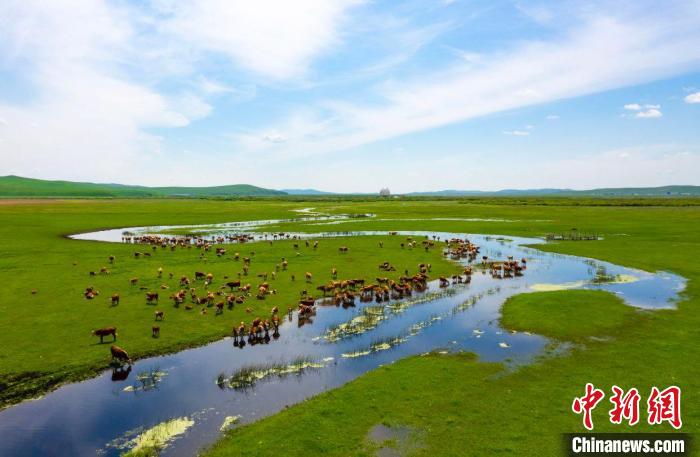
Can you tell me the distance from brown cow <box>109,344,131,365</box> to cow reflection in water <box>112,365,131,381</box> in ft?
1.62

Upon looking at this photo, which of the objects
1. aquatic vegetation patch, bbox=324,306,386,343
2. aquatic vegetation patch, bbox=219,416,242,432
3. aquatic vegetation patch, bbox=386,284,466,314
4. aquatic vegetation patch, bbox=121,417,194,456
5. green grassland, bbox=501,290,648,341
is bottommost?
aquatic vegetation patch, bbox=121,417,194,456

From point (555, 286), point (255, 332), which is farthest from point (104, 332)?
point (555, 286)

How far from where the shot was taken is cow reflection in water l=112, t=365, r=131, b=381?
18984 mm

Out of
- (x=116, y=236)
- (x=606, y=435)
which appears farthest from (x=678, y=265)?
(x=116, y=236)

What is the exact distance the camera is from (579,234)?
227ft

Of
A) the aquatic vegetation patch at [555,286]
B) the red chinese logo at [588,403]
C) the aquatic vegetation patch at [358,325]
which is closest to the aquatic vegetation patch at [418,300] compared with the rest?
the aquatic vegetation patch at [358,325]

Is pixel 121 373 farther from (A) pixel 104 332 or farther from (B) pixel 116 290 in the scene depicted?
(B) pixel 116 290

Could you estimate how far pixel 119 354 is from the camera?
20.5 metres

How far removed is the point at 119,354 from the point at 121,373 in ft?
4.30

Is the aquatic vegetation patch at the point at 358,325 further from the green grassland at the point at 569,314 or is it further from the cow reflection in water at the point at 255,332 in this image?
the green grassland at the point at 569,314

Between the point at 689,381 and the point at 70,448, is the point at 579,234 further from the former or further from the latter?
the point at 70,448

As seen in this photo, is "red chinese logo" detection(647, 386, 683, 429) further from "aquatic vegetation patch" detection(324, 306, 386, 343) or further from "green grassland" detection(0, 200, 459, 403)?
"green grassland" detection(0, 200, 459, 403)

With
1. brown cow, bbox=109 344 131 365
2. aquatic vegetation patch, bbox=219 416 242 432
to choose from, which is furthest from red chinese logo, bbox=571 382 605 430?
brown cow, bbox=109 344 131 365

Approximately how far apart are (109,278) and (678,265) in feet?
196
